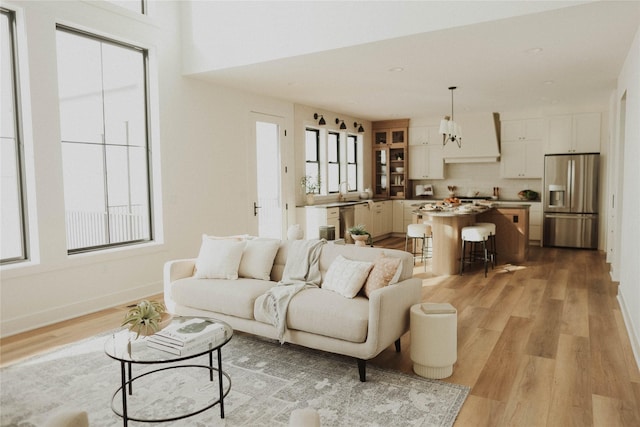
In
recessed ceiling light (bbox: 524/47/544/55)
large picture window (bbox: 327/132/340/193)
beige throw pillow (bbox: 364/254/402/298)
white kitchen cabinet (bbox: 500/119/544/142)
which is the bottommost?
beige throw pillow (bbox: 364/254/402/298)

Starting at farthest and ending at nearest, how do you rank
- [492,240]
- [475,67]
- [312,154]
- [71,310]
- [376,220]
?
[376,220]
[312,154]
[492,240]
[475,67]
[71,310]

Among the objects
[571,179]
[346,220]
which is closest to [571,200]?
[571,179]

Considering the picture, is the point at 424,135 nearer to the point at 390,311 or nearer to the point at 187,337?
the point at 390,311

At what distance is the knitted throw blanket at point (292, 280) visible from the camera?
3369 millimetres

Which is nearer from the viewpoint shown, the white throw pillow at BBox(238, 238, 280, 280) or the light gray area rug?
the light gray area rug

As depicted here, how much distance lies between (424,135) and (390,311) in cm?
762

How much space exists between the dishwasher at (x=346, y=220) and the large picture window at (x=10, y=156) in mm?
A: 5232

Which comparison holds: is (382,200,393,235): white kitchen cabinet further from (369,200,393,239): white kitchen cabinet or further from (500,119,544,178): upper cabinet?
(500,119,544,178): upper cabinet

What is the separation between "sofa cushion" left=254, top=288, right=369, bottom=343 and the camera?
119 inches

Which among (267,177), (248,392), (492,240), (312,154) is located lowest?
(248,392)

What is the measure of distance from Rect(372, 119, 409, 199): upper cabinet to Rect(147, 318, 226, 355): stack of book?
8133 mm

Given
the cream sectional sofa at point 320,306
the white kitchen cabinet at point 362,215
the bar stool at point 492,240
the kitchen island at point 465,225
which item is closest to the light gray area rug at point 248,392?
the cream sectional sofa at point 320,306

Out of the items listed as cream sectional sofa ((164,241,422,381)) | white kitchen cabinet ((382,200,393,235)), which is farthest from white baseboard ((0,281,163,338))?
white kitchen cabinet ((382,200,393,235))

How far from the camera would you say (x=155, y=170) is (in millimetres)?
5504
